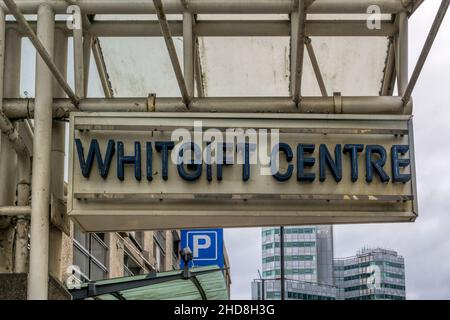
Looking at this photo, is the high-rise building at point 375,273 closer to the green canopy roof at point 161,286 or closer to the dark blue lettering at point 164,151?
the green canopy roof at point 161,286

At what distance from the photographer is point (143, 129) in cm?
775

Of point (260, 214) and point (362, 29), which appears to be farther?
point (362, 29)

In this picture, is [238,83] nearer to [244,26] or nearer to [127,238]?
[244,26]

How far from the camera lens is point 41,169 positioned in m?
7.77

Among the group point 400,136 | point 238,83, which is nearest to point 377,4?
point 400,136

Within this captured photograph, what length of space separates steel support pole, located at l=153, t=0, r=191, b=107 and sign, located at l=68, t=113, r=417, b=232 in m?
0.26

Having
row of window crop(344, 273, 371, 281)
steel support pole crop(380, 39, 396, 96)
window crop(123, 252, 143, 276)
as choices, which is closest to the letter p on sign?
window crop(123, 252, 143, 276)

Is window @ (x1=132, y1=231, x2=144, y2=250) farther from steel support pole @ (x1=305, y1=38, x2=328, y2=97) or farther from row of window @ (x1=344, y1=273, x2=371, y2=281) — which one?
row of window @ (x1=344, y1=273, x2=371, y2=281)

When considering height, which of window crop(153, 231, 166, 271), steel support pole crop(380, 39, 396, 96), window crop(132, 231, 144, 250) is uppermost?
window crop(153, 231, 166, 271)

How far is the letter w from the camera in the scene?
7.65 m

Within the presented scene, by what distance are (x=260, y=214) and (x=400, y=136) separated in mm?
1394

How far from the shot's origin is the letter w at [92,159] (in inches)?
301

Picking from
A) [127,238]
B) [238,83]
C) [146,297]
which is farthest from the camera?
[127,238]

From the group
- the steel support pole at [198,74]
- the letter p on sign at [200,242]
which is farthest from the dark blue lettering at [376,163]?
the letter p on sign at [200,242]
